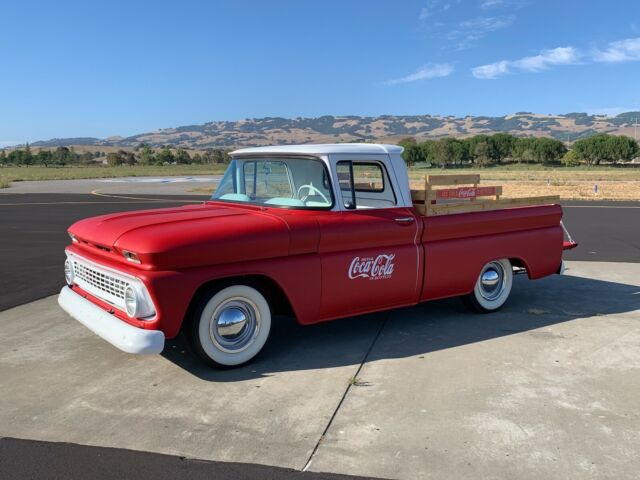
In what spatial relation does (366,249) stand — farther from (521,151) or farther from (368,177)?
(521,151)

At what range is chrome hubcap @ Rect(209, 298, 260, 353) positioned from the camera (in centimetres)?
416

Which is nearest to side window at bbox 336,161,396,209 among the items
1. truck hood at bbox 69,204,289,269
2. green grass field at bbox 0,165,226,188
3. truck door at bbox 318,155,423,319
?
truck door at bbox 318,155,423,319

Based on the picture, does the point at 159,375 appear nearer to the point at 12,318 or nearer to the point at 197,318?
the point at 197,318

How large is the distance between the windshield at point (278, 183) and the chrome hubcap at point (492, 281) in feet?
6.65

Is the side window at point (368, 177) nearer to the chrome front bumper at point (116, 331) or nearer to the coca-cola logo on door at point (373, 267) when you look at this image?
the coca-cola logo on door at point (373, 267)

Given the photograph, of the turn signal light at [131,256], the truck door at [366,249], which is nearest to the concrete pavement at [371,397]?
the truck door at [366,249]

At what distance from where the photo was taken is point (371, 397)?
12.4ft

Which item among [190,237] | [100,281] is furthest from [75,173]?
[190,237]

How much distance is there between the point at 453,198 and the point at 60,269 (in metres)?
5.85

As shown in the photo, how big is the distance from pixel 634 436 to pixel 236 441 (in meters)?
2.32

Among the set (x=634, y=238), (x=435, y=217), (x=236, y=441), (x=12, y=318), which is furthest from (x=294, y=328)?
(x=634, y=238)

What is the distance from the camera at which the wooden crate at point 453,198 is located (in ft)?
16.9

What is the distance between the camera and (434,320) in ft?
18.5

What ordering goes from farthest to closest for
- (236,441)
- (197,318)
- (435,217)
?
(435,217), (197,318), (236,441)
